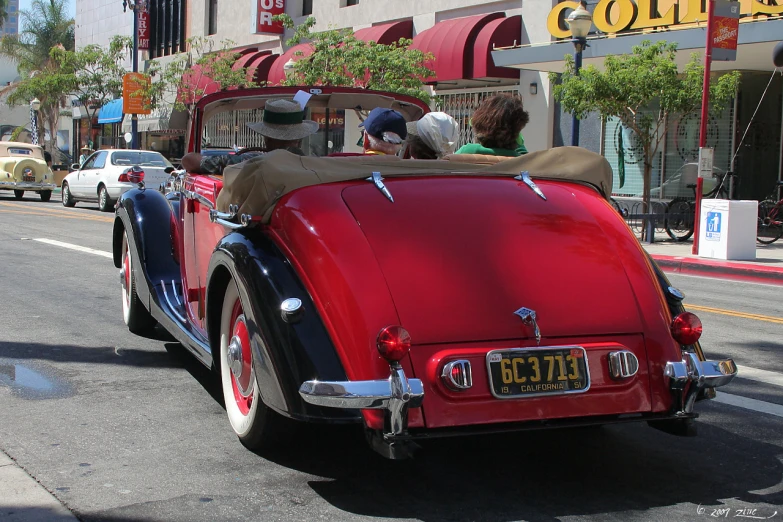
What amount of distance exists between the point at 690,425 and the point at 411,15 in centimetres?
2457

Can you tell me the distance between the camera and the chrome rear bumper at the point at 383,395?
330 cm

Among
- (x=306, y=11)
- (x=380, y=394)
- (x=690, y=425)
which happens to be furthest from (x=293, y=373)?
(x=306, y=11)

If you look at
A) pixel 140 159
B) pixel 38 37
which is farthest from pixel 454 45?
pixel 38 37

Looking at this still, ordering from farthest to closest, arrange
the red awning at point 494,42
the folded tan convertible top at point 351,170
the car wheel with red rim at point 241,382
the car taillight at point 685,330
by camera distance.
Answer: the red awning at point 494,42
the folded tan convertible top at point 351,170
the car wheel with red rim at point 241,382
the car taillight at point 685,330

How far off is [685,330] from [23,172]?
25.4 m

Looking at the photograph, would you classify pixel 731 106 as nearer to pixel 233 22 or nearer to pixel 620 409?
pixel 620 409

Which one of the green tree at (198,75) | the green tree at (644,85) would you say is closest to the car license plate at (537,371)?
the green tree at (644,85)

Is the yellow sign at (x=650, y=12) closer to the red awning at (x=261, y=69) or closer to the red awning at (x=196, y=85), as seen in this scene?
the red awning at (x=261, y=69)

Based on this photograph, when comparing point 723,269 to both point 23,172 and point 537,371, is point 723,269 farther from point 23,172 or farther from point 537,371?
point 23,172

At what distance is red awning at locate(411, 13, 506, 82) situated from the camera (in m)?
23.3

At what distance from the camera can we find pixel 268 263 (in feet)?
12.6

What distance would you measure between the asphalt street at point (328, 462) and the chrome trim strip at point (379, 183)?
1.10m

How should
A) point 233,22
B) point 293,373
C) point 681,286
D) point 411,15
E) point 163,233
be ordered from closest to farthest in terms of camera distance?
point 293,373 → point 163,233 → point 681,286 → point 411,15 → point 233,22

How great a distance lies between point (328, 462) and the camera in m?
4.01
